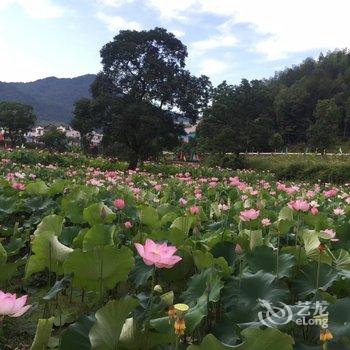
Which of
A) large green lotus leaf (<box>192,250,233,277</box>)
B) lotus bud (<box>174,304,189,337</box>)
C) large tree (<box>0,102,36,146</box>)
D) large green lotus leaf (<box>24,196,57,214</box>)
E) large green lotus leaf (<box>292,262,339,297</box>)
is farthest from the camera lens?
large tree (<box>0,102,36,146</box>)

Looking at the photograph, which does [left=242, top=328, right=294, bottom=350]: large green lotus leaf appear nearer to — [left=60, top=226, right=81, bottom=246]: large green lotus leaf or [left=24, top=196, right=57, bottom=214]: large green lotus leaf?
[left=60, top=226, right=81, bottom=246]: large green lotus leaf

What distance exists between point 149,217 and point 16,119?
57.3 metres

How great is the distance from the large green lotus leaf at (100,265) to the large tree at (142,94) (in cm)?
1780

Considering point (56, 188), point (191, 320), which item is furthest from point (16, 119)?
point (191, 320)

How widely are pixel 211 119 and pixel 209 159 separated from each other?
2.83m

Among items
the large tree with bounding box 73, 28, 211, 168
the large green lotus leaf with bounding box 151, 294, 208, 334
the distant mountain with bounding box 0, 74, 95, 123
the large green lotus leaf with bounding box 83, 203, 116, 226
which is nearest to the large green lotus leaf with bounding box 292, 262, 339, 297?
the large green lotus leaf with bounding box 151, 294, 208, 334

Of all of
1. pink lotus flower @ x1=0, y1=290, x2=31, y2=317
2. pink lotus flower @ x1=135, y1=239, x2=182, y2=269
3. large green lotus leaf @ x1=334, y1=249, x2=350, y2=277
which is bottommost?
large green lotus leaf @ x1=334, y1=249, x2=350, y2=277

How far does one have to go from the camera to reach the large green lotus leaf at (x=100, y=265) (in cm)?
158

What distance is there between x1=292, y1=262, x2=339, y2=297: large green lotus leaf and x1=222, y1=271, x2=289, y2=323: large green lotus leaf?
0.67 feet

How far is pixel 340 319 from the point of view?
127 cm

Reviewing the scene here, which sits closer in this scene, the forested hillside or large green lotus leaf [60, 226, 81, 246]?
large green lotus leaf [60, 226, 81, 246]

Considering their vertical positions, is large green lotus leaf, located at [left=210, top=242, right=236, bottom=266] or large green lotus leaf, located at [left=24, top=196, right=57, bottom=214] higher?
large green lotus leaf, located at [left=210, top=242, right=236, bottom=266]

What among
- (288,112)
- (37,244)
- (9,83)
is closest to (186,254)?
(37,244)

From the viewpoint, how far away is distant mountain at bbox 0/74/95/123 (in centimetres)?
13375
